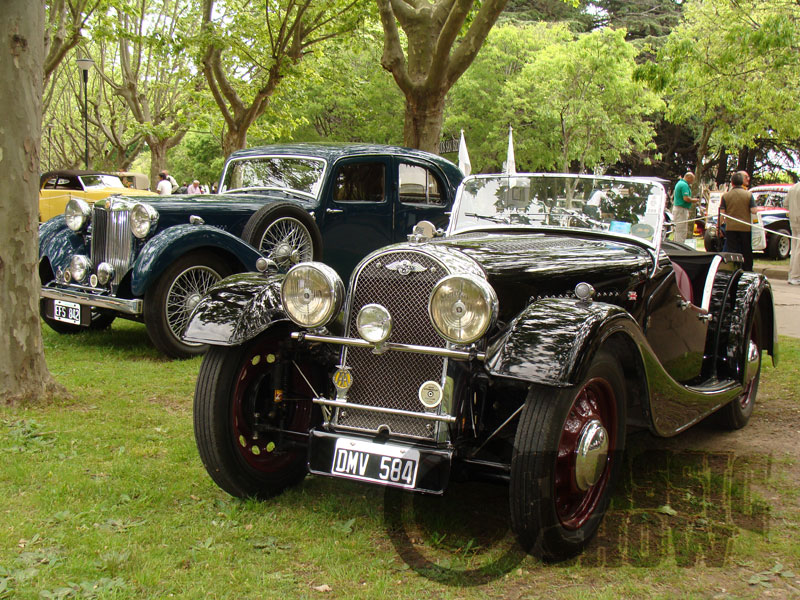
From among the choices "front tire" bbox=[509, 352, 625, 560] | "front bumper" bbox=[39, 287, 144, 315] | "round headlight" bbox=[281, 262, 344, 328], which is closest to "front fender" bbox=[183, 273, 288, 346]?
"round headlight" bbox=[281, 262, 344, 328]

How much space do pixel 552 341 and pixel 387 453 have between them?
80 centimetres

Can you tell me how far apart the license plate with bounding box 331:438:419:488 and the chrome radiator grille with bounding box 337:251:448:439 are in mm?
169

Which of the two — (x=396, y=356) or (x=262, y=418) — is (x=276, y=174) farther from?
(x=396, y=356)

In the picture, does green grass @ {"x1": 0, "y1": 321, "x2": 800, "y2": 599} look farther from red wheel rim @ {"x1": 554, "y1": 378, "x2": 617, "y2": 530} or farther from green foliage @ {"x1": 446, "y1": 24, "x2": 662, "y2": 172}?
green foliage @ {"x1": 446, "y1": 24, "x2": 662, "y2": 172}

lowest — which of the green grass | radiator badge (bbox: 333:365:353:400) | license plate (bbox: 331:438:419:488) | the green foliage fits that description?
the green grass

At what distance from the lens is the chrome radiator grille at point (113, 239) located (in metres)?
6.84

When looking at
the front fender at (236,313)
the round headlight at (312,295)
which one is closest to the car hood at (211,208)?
the front fender at (236,313)

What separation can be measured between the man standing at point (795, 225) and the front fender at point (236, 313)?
1125cm

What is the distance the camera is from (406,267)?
3363 millimetres

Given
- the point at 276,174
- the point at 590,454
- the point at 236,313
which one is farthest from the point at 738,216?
the point at 236,313

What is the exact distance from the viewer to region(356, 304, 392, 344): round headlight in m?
3.27

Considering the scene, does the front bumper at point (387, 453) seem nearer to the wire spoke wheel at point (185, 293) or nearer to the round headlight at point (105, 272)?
the wire spoke wheel at point (185, 293)

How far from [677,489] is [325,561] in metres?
1.97

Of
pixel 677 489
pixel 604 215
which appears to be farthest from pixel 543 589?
pixel 604 215
